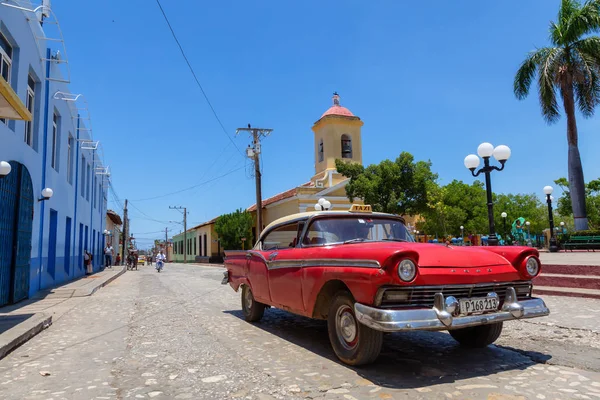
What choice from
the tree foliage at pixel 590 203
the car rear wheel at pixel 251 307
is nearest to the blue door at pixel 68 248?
the car rear wheel at pixel 251 307

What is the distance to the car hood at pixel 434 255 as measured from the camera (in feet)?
12.0

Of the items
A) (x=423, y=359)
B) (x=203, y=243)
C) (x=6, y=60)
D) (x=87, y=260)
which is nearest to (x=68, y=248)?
(x=87, y=260)

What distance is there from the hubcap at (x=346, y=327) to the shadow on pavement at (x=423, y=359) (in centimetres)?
24

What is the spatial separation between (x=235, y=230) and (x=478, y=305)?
114ft

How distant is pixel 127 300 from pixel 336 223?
311 inches

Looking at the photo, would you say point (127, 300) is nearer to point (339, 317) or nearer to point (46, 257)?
point (46, 257)

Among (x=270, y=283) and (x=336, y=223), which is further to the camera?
(x=270, y=283)

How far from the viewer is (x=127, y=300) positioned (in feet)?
36.0

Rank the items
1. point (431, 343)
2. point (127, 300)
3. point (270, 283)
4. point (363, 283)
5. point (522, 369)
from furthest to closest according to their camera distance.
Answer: point (127, 300)
point (270, 283)
point (431, 343)
point (522, 369)
point (363, 283)

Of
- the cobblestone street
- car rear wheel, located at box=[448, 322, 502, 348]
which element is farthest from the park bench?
car rear wheel, located at box=[448, 322, 502, 348]

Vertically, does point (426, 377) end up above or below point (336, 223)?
below

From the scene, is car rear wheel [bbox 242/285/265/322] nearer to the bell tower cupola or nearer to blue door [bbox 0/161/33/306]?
blue door [bbox 0/161/33/306]

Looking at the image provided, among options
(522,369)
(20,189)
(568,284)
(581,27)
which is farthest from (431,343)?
(581,27)

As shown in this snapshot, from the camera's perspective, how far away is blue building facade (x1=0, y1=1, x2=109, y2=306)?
30.7ft
